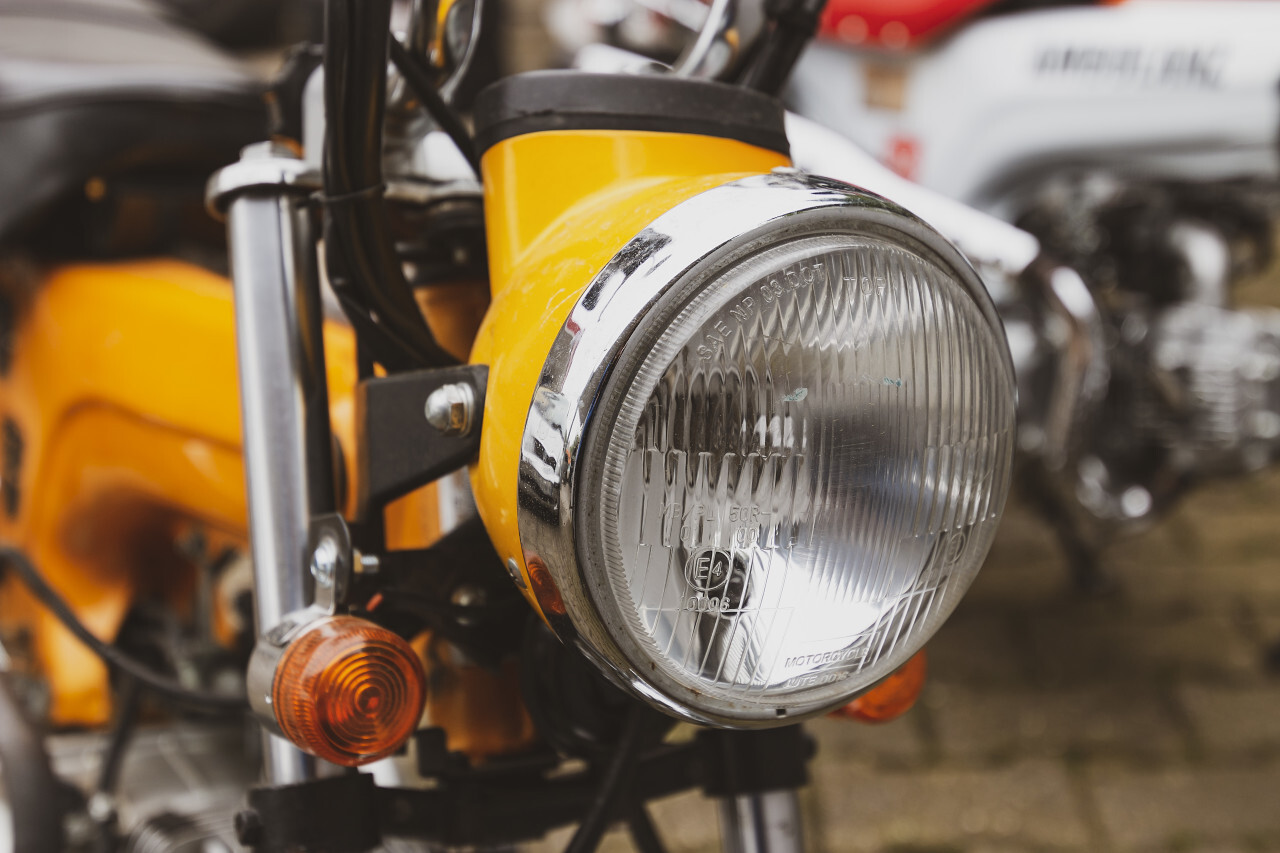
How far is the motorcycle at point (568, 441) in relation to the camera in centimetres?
41

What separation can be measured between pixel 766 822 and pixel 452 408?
28 centimetres

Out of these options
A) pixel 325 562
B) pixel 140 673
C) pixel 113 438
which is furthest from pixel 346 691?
pixel 113 438

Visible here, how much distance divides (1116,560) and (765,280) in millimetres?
1855

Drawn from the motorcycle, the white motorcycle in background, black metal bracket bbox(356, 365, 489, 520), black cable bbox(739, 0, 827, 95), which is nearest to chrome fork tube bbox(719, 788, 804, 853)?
the motorcycle

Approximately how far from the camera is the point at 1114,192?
5.20 feet

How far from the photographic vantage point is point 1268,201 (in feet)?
5.33

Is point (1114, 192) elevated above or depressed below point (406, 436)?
above

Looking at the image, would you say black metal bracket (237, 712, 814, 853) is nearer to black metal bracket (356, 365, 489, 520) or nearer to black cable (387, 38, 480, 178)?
black metal bracket (356, 365, 489, 520)

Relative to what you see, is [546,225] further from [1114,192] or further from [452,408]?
[1114,192]

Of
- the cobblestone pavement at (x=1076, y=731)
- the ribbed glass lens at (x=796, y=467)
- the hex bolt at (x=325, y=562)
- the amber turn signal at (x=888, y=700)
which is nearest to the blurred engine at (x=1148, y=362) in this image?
the cobblestone pavement at (x=1076, y=731)

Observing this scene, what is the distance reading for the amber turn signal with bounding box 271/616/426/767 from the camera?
47 cm

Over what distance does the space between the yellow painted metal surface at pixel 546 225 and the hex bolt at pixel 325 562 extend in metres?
0.08

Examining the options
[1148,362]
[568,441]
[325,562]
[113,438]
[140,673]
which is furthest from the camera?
[1148,362]

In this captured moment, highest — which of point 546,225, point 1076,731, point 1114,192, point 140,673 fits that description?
point 1114,192
